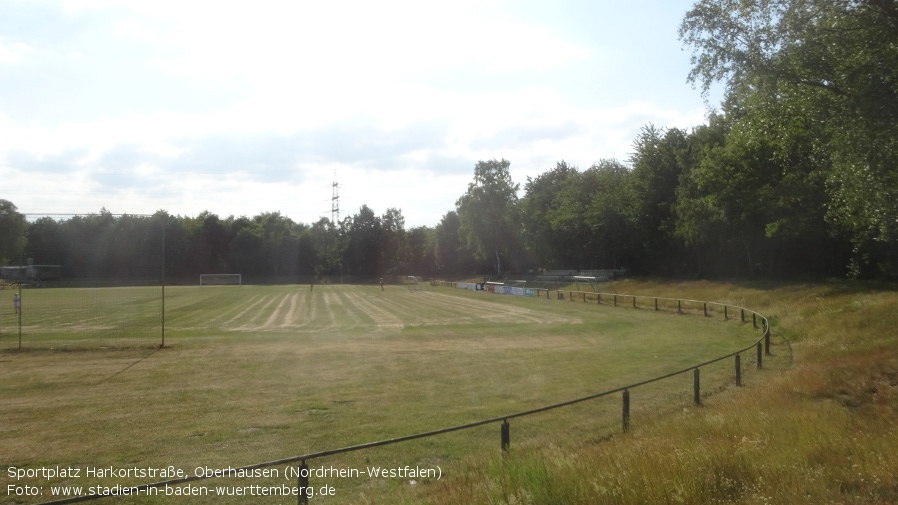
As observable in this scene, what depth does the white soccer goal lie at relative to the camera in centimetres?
9219

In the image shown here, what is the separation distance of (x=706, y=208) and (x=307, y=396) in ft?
158

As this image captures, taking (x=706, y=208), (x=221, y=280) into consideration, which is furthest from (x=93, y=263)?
(x=221, y=280)

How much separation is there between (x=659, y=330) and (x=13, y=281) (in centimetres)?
2756

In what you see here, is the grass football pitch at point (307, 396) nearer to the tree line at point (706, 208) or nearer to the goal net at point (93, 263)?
the goal net at point (93, 263)

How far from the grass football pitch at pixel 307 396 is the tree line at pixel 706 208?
6.29 metres

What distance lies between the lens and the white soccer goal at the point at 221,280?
3629 inches

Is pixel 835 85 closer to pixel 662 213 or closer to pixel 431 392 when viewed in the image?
pixel 431 392

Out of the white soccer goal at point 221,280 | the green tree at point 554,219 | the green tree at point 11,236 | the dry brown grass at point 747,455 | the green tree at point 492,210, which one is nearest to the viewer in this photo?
the dry brown grass at point 747,455

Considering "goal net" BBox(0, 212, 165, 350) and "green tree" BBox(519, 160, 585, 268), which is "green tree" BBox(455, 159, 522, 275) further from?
"goal net" BBox(0, 212, 165, 350)

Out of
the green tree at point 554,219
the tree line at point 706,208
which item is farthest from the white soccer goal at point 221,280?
the green tree at point 554,219

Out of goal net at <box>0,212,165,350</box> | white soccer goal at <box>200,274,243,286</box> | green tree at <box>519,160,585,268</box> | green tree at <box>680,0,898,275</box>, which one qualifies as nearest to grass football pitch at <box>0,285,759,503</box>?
goal net at <box>0,212,165,350</box>

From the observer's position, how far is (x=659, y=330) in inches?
1156

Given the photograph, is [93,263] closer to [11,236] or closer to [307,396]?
[11,236]

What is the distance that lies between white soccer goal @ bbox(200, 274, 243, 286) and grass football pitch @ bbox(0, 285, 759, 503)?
62925 millimetres
